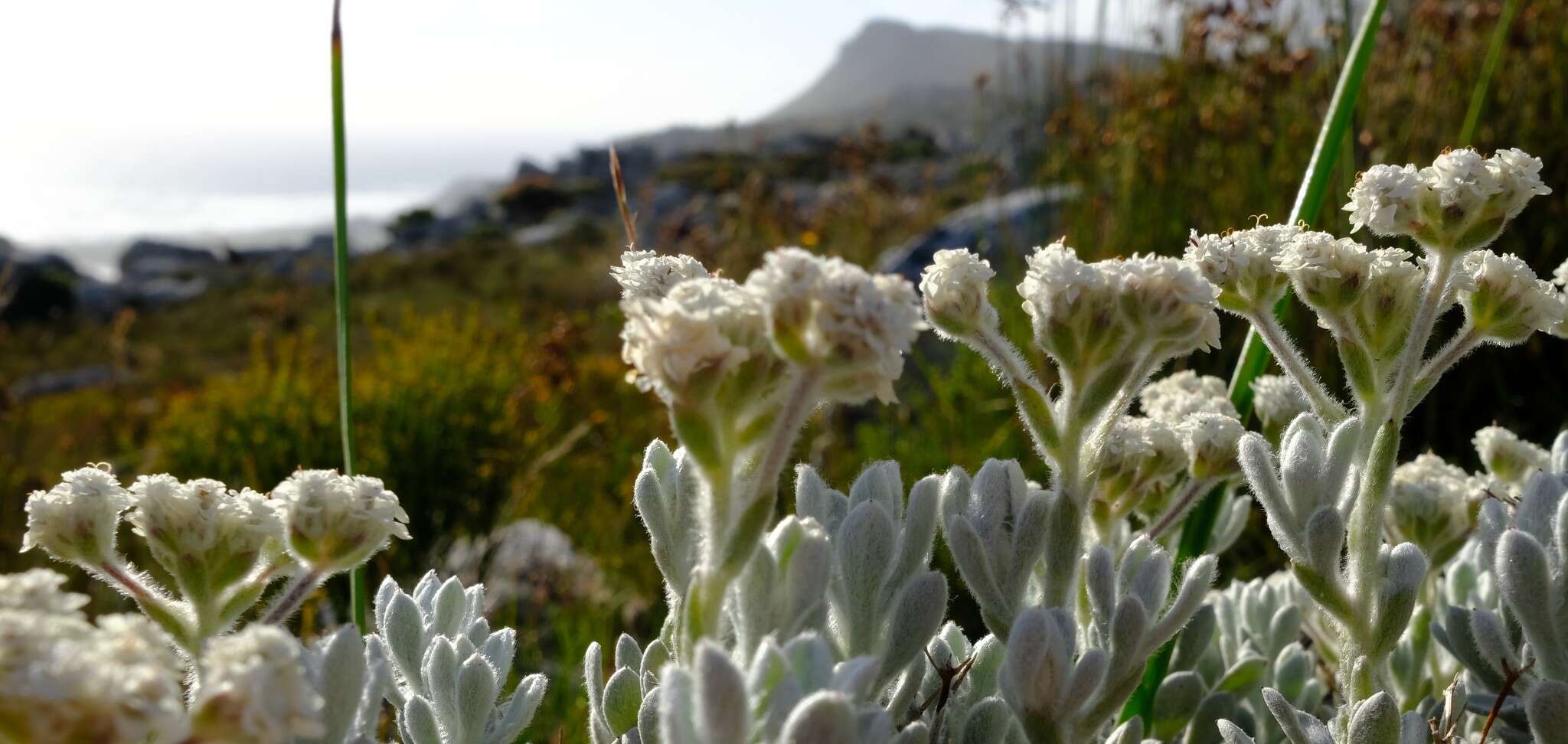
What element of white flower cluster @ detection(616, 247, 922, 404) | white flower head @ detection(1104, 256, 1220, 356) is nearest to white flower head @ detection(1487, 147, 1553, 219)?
white flower head @ detection(1104, 256, 1220, 356)

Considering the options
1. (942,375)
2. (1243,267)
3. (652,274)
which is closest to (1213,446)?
(1243,267)

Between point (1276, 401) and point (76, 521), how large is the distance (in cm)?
122

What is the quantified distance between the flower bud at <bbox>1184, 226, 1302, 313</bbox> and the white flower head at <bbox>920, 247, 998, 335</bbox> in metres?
0.21

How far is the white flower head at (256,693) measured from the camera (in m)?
0.53

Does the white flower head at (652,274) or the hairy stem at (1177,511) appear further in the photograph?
the hairy stem at (1177,511)

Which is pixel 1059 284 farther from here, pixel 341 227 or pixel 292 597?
pixel 341 227

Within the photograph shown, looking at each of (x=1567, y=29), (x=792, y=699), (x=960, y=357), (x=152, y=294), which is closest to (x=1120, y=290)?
(x=792, y=699)

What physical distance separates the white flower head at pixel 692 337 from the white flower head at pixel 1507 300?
69 cm

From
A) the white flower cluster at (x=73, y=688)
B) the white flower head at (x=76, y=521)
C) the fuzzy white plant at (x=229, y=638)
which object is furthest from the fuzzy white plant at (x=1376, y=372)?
the white flower head at (x=76, y=521)

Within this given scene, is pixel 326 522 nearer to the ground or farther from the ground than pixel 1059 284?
nearer to the ground

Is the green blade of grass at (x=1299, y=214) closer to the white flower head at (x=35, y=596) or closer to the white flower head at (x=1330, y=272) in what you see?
the white flower head at (x=1330, y=272)

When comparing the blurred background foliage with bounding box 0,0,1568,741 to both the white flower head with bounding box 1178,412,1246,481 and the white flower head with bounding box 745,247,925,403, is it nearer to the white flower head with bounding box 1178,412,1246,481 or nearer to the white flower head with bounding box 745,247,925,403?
the white flower head with bounding box 1178,412,1246,481

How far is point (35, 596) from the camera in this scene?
0.58 meters

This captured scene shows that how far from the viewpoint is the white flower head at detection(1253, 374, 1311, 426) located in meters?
1.34
